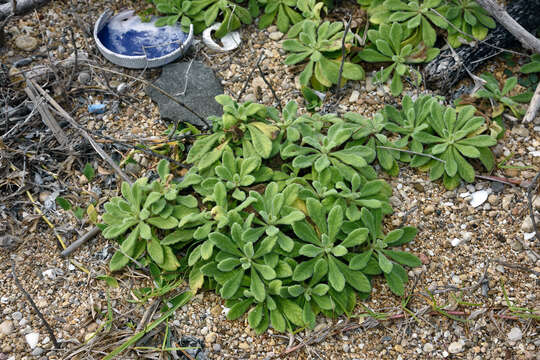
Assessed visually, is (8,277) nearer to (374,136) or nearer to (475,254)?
(374,136)

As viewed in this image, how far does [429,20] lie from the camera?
3883mm

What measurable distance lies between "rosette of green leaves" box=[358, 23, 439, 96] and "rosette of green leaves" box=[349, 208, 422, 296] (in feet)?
3.89

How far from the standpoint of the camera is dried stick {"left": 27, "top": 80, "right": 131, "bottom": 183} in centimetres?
329

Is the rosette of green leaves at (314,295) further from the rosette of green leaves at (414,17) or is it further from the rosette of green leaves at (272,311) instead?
the rosette of green leaves at (414,17)

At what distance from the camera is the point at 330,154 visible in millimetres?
3164

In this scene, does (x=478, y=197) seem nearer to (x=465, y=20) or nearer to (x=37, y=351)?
(x=465, y=20)

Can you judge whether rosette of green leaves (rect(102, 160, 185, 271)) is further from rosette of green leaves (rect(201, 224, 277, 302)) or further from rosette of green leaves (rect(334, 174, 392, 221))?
rosette of green leaves (rect(334, 174, 392, 221))

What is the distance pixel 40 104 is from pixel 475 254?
3.00 m

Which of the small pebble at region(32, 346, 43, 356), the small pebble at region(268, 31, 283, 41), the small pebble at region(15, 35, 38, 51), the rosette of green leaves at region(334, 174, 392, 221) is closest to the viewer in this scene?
the small pebble at region(32, 346, 43, 356)

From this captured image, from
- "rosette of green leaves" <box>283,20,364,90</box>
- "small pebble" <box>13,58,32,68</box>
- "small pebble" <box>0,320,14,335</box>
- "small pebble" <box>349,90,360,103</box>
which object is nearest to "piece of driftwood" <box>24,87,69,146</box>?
"small pebble" <box>13,58,32,68</box>

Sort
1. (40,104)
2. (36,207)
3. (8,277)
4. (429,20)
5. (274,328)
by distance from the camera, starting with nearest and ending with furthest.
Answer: (274,328) < (8,277) < (36,207) < (40,104) < (429,20)

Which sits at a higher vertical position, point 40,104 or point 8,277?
point 40,104

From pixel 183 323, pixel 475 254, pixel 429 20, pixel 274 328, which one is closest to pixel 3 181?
pixel 183 323

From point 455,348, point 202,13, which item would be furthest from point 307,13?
point 455,348
